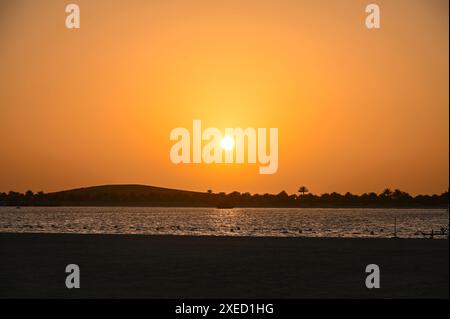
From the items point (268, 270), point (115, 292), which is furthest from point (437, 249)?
point (115, 292)

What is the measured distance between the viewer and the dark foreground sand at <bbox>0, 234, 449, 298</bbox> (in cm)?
2119

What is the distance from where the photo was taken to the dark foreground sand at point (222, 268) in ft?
69.5

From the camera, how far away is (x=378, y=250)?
3544 centimetres

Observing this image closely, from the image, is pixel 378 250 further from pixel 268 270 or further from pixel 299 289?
pixel 299 289

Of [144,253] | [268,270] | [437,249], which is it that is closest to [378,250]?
[437,249]

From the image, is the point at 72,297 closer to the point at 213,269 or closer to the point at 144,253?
the point at 213,269

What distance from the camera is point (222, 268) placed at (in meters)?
26.9

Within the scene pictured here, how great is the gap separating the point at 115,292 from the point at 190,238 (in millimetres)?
22453
